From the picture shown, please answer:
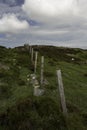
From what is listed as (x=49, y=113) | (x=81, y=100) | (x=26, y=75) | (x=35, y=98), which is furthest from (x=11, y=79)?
(x=49, y=113)

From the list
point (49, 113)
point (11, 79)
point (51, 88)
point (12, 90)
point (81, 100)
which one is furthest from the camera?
point (11, 79)

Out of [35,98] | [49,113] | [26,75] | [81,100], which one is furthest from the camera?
[26,75]

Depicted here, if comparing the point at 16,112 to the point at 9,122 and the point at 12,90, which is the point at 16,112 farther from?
the point at 12,90

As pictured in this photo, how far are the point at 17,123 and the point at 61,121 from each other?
1966 mm

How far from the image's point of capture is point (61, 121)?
39.7 ft

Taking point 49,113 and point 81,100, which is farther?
point 81,100

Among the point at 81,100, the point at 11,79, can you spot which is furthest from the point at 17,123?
the point at 11,79

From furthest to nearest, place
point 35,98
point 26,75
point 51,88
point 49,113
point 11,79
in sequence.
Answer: point 26,75
point 11,79
point 51,88
point 35,98
point 49,113

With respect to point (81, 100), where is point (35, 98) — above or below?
above

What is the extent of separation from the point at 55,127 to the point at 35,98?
8.88 ft

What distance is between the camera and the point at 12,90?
22047 mm

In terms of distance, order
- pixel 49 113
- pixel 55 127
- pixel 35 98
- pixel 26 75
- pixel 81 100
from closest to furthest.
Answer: pixel 55 127 < pixel 49 113 < pixel 35 98 < pixel 81 100 < pixel 26 75

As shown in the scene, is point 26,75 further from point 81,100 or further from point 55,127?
point 55,127

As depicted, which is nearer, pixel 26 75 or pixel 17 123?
pixel 17 123
